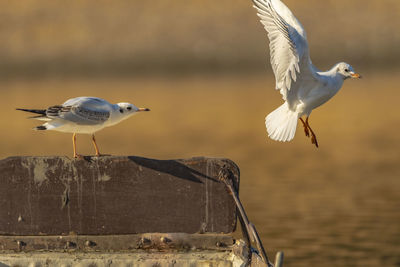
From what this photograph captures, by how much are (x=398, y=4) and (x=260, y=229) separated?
62562 mm

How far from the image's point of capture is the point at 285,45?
8.80 meters

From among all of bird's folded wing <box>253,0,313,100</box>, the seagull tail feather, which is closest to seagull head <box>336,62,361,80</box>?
bird's folded wing <box>253,0,313,100</box>

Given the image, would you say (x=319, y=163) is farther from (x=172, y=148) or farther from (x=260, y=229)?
(x=260, y=229)

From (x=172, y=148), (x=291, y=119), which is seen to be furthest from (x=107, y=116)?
(x=172, y=148)

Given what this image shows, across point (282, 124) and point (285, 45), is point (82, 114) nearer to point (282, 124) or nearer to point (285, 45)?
point (285, 45)

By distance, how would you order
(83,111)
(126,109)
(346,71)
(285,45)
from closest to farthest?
(83,111)
(126,109)
(285,45)
(346,71)

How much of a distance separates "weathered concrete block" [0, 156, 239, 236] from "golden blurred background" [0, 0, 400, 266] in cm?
541

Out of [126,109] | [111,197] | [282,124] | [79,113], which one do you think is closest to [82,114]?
[79,113]

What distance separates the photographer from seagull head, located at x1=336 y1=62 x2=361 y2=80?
894 cm

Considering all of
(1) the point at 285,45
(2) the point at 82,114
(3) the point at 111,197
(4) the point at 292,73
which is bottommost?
(3) the point at 111,197

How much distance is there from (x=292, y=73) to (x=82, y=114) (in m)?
2.27

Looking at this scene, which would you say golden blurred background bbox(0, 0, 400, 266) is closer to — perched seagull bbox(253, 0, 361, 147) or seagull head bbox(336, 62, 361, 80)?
perched seagull bbox(253, 0, 361, 147)

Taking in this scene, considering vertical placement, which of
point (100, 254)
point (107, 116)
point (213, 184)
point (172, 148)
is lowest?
point (100, 254)

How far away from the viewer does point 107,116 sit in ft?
24.1
